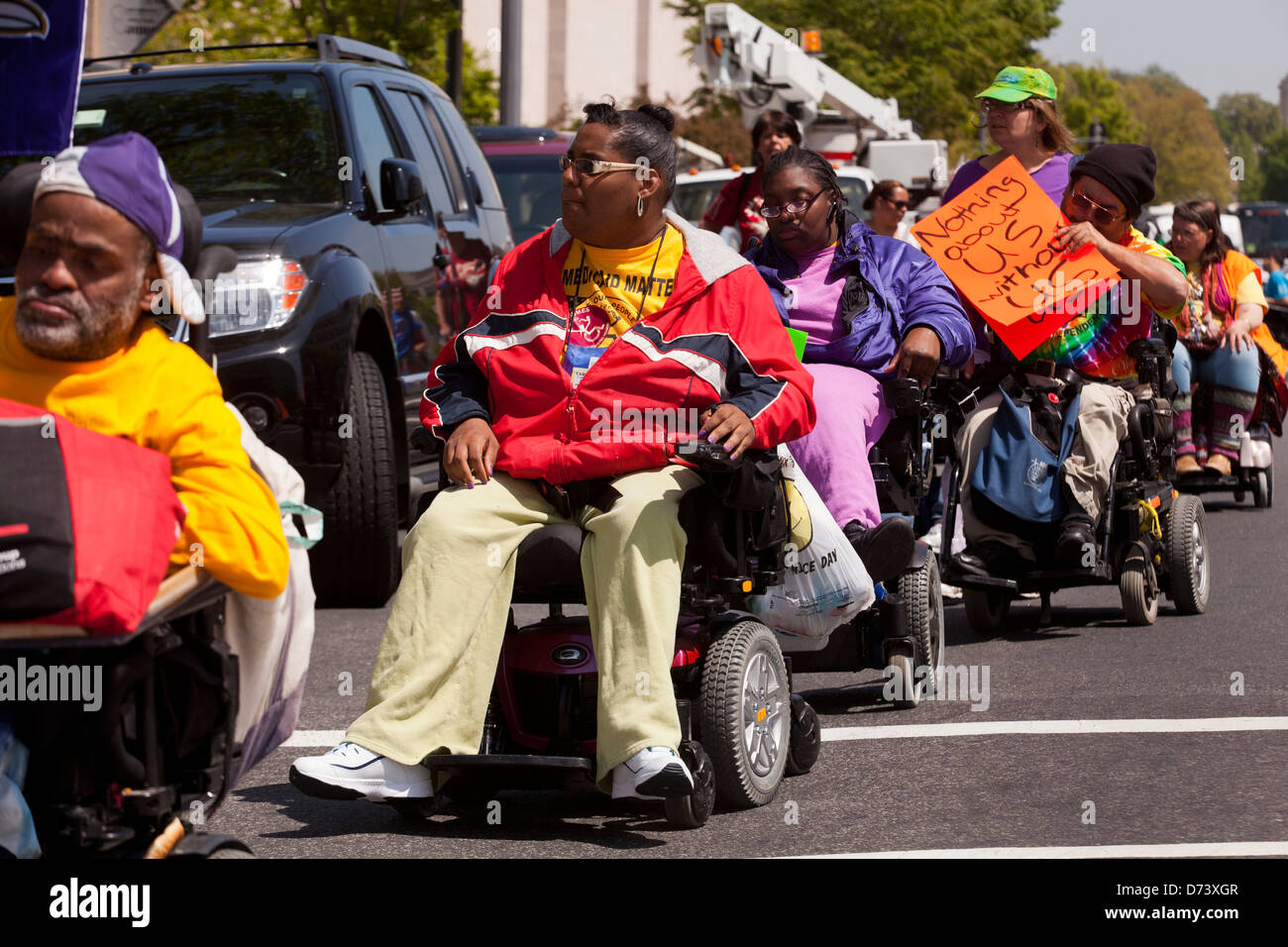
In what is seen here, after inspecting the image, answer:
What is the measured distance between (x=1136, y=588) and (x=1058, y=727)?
2.37m

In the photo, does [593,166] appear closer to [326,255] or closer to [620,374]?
[620,374]

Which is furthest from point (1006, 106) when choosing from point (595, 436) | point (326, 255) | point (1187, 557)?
point (595, 436)

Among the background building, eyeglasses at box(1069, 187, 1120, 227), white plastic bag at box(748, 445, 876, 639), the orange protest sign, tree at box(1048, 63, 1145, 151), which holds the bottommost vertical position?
white plastic bag at box(748, 445, 876, 639)

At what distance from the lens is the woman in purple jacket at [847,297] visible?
24.3 ft

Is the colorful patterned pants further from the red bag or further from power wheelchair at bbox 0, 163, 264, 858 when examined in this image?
the red bag

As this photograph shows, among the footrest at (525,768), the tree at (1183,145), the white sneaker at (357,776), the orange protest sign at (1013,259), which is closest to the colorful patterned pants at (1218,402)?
the orange protest sign at (1013,259)

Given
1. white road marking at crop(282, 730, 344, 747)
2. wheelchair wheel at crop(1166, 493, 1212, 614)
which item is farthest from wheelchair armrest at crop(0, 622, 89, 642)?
wheelchair wheel at crop(1166, 493, 1212, 614)

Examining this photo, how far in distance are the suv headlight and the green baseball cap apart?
2934mm

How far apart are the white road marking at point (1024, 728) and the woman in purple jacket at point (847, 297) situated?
2.79 feet

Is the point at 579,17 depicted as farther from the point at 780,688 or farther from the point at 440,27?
the point at 780,688

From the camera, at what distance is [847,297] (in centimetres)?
760

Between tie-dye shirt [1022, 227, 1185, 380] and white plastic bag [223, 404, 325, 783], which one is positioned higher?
tie-dye shirt [1022, 227, 1185, 380]

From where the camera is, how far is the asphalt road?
5461 millimetres

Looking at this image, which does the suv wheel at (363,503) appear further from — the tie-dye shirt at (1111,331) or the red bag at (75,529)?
the red bag at (75,529)
